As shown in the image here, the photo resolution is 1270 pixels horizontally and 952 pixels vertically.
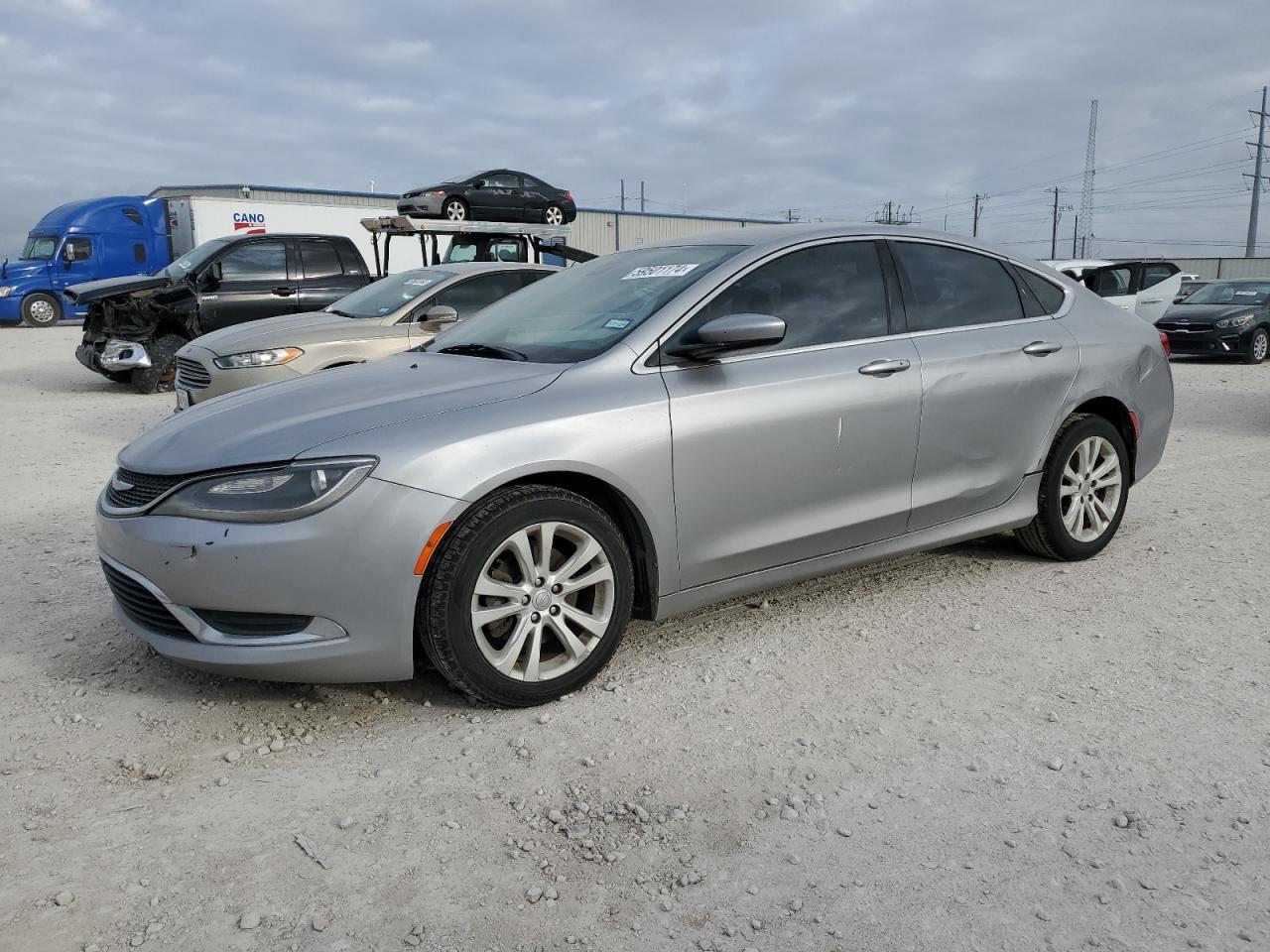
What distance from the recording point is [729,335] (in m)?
3.53

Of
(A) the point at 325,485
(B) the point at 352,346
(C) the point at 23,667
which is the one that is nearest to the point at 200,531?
(A) the point at 325,485

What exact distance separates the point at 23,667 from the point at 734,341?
9.19 ft

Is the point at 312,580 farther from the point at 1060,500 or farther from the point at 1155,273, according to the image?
the point at 1155,273

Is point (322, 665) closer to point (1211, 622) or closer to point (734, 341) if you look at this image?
point (734, 341)

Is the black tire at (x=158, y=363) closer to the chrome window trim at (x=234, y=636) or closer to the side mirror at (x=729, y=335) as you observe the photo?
the chrome window trim at (x=234, y=636)

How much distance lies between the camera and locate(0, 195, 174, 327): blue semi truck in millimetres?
22312

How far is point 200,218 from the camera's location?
2367cm

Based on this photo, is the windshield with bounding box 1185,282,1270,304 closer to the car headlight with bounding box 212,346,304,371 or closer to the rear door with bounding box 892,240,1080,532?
the rear door with bounding box 892,240,1080,532

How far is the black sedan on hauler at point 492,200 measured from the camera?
16234 mm

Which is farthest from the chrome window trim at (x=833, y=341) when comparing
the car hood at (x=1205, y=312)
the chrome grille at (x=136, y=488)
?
the car hood at (x=1205, y=312)

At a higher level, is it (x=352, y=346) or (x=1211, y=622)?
(x=352, y=346)

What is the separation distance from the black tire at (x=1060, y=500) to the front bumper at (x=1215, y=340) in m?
11.9

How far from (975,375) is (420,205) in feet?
43.3

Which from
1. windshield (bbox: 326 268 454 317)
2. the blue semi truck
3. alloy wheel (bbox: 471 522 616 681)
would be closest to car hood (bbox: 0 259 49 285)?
the blue semi truck
